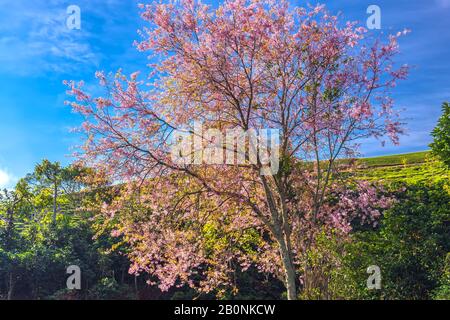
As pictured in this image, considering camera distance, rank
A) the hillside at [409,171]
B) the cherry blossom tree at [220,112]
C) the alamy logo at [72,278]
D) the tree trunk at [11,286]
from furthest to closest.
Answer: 1. the hillside at [409,171]
2. the tree trunk at [11,286]
3. the alamy logo at [72,278]
4. the cherry blossom tree at [220,112]

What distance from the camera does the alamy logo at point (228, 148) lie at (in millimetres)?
10156

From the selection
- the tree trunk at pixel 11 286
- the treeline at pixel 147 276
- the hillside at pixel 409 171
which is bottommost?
the tree trunk at pixel 11 286

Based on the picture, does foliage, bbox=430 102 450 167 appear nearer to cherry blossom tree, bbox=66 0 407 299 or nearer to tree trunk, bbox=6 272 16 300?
cherry blossom tree, bbox=66 0 407 299

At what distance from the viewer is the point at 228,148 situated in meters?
10.3

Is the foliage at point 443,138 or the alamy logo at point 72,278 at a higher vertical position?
the foliage at point 443,138

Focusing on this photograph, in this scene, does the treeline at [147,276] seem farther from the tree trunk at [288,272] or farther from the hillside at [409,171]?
the hillside at [409,171]

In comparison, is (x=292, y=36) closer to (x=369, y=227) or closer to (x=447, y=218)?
(x=447, y=218)

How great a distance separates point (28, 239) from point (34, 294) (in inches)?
174

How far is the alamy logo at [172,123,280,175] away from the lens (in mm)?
10156

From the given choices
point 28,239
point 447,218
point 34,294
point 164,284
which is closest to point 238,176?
point 164,284

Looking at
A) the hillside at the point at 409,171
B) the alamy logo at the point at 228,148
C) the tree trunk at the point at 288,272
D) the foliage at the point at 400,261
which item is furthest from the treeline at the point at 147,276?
the hillside at the point at 409,171

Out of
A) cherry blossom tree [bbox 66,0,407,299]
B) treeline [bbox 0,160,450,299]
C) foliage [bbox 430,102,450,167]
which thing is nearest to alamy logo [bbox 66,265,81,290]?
treeline [bbox 0,160,450,299]

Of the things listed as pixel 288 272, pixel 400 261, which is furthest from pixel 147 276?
pixel 400 261
